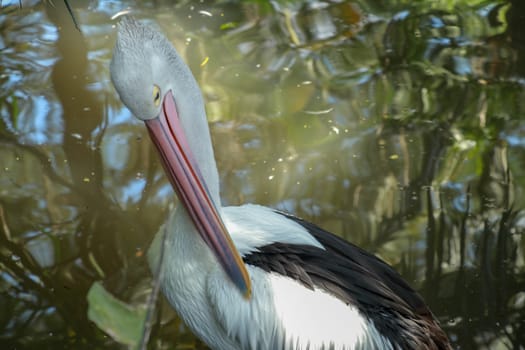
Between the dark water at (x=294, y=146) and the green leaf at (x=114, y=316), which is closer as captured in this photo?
the green leaf at (x=114, y=316)

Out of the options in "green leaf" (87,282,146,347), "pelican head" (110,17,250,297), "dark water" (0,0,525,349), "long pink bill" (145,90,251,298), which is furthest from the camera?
"dark water" (0,0,525,349)

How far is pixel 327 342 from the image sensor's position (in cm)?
188

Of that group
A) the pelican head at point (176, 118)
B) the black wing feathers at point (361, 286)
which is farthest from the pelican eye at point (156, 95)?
the black wing feathers at point (361, 286)

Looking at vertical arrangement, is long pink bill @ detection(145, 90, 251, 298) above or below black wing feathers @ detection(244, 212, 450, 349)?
above

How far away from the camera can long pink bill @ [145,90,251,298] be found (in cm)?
185

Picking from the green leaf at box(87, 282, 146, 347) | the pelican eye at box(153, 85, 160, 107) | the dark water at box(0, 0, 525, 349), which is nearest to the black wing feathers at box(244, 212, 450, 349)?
the pelican eye at box(153, 85, 160, 107)

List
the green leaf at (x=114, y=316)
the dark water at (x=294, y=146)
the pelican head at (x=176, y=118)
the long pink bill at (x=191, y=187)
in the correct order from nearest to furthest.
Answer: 1. the green leaf at (x=114, y=316)
2. the pelican head at (x=176, y=118)
3. the long pink bill at (x=191, y=187)
4. the dark water at (x=294, y=146)

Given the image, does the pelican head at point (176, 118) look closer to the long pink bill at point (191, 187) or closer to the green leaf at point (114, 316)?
the long pink bill at point (191, 187)

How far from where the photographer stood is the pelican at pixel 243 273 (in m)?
1.86

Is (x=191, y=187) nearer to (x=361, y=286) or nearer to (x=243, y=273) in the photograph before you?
(x=243, y=273)

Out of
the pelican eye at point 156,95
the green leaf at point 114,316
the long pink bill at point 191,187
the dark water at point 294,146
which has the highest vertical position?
the green leaf at point 114,316

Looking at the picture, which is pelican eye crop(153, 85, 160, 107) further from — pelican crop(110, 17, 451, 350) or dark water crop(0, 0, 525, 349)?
dark water crop(0, 0, 525, 349)

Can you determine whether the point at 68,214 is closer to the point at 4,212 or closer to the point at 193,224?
the point at 4,212

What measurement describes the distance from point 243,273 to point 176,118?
46 cm
